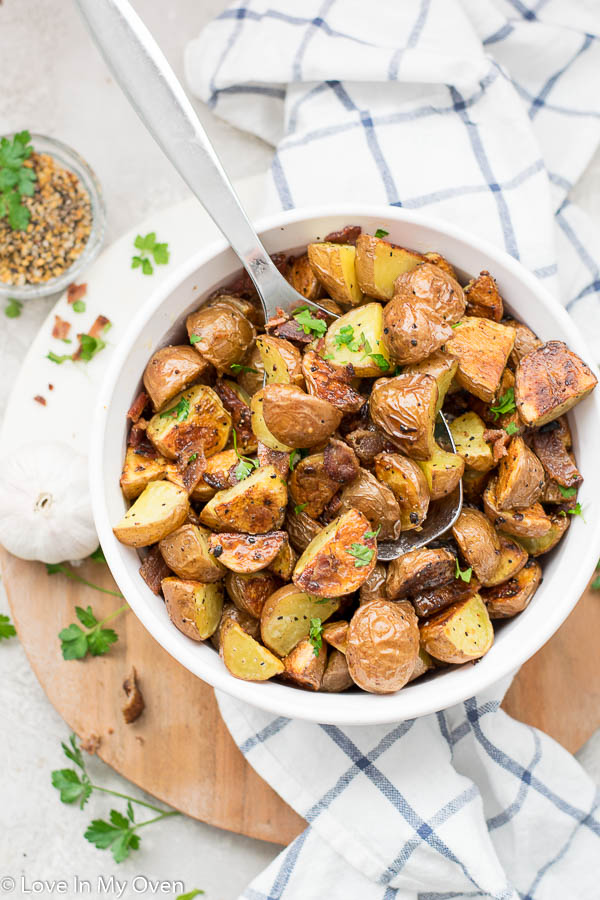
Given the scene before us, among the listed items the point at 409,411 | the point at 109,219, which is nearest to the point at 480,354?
the point at 409,411

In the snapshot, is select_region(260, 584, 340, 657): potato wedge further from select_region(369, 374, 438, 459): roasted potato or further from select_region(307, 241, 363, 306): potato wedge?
select_region(307, 241, 363, 306): potato wedge

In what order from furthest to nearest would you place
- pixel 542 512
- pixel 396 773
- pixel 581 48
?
pixel 581 48 → pixel 396 773 → pixel 542 512

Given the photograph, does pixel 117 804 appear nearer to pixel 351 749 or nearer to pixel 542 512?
pixel 351 749

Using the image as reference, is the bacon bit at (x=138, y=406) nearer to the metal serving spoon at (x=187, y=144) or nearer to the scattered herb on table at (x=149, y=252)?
the metal serving spoon at (x=187, y=144)

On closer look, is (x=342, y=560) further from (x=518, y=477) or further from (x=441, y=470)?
(x=518, y=477)

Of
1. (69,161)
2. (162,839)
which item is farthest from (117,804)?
(69,161)

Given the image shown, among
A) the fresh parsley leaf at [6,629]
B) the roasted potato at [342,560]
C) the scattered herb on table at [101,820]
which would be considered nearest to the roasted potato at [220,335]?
the roasted potato at [342,560]
